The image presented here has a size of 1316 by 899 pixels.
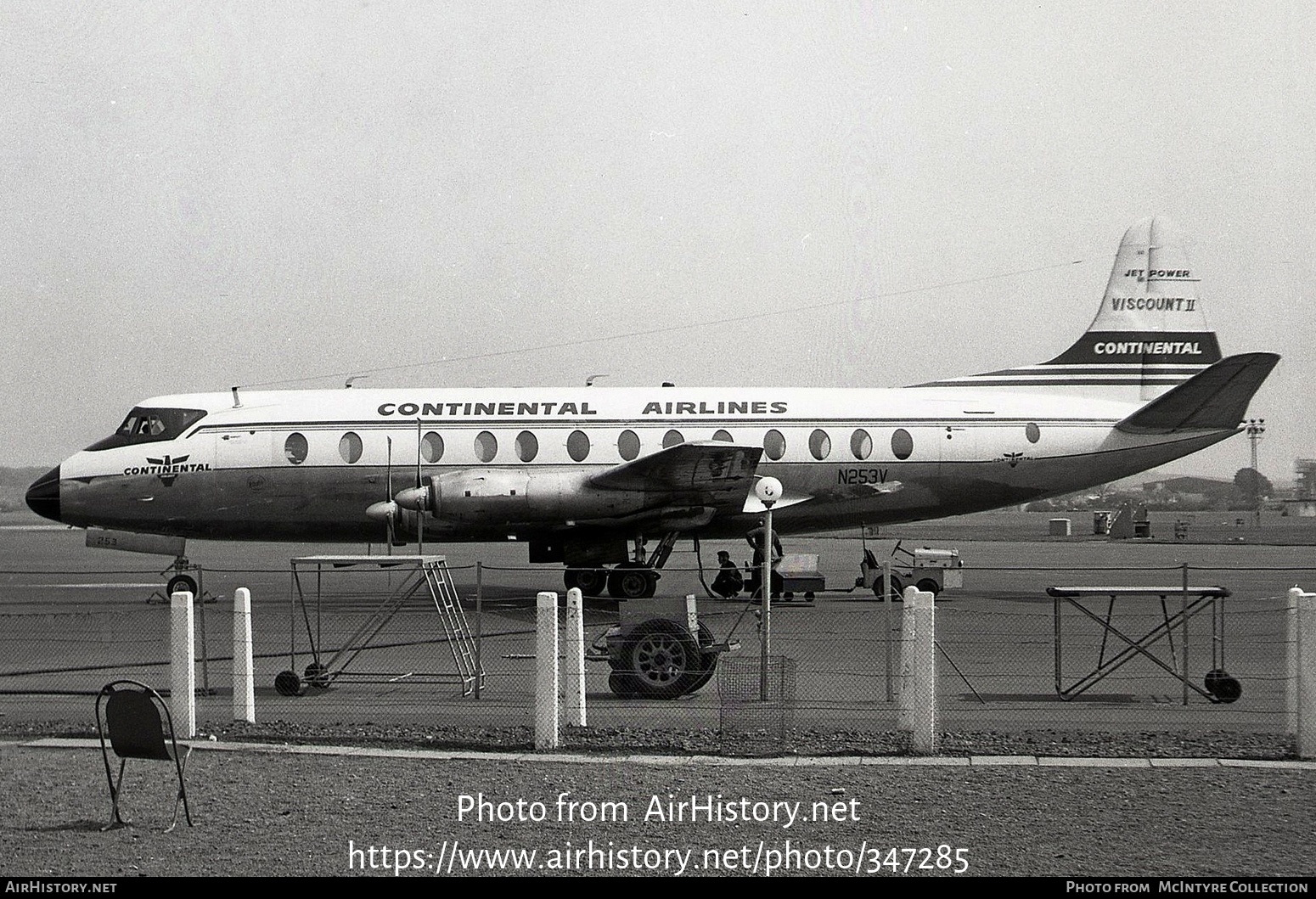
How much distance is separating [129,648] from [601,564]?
9.47 m

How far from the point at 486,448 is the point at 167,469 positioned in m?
5.74

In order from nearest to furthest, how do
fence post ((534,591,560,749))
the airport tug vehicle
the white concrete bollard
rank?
fence post ((534,591,560,749))
the white concrete bollard
the airport tug vehicle

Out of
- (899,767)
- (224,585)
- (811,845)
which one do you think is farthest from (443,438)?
(811,845)

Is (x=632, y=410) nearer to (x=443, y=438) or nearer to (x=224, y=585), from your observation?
(x=443, y=438)

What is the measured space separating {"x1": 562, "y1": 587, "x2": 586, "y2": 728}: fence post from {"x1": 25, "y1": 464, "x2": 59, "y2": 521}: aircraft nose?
15.6 m

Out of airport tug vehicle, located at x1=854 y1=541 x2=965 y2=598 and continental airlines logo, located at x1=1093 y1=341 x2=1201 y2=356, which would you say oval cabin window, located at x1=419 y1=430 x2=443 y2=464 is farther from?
continental airlines logo, located at x1=1093 y1=341 x2=1201 y2=356

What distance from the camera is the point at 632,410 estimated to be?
23.2 m

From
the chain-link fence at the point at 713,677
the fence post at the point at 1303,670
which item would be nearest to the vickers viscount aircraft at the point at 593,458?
the chain-link fence at the point at 713,677

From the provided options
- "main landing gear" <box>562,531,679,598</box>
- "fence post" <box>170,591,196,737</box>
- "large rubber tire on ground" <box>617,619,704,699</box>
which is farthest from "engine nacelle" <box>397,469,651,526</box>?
"fence post" <box>170,591,196,737</box>

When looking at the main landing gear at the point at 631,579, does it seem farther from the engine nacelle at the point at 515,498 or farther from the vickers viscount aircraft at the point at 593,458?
the engine nacelle at the point at 515,498

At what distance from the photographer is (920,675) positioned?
32.2 ft

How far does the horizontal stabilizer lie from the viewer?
21688 millimetres

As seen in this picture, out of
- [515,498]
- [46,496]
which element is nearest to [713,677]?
[515,498]

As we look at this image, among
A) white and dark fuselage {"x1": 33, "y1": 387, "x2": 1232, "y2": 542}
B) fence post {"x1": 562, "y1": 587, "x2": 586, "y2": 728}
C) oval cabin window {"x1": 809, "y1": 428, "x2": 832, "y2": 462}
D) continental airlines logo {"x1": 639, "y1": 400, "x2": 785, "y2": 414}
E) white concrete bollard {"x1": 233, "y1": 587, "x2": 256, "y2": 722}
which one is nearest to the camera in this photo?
fence post {"x1": 562, "y1": 587, "x2": 586, "y2": 728}
